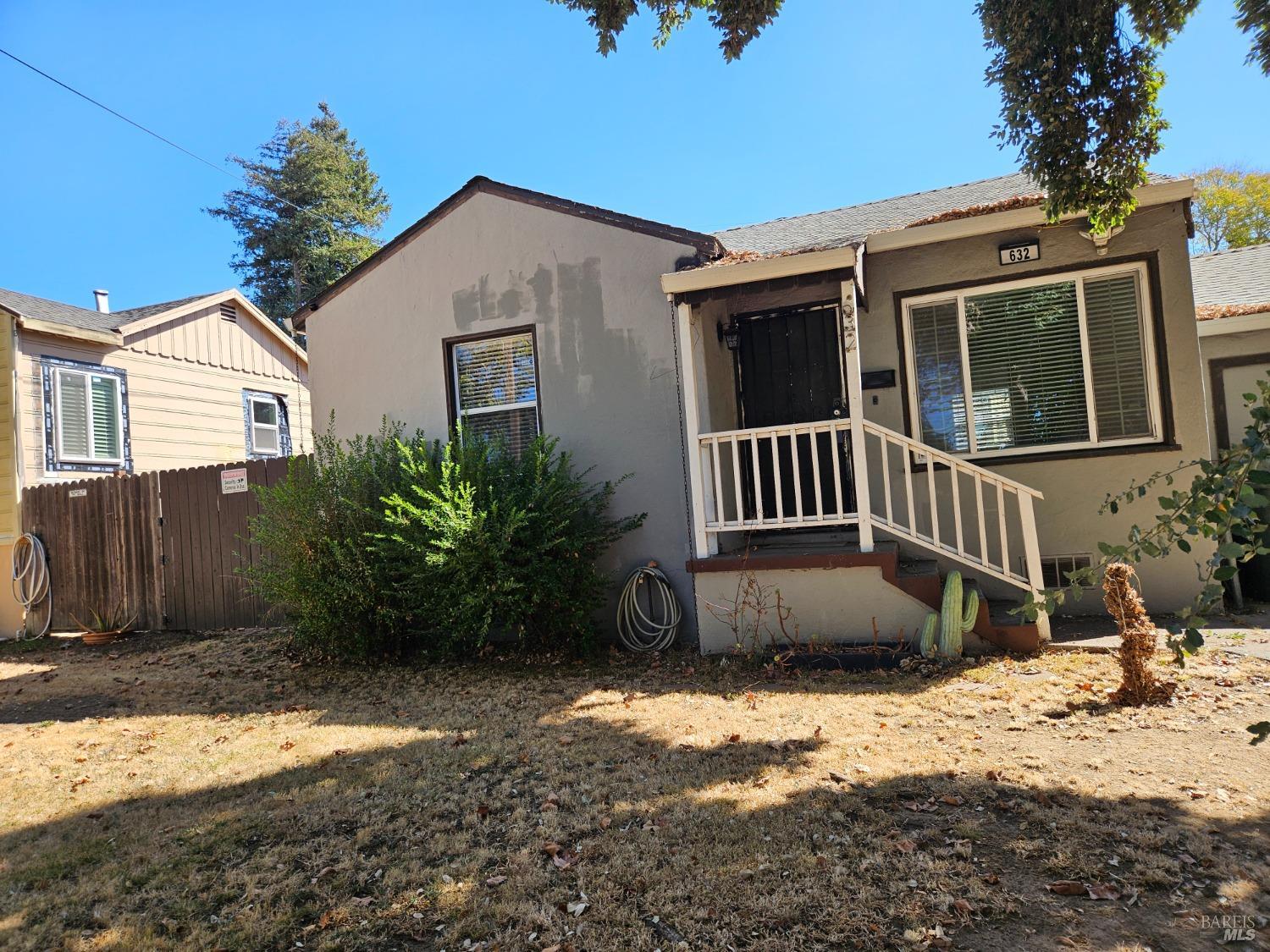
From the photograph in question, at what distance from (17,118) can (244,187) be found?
21143 millimetres

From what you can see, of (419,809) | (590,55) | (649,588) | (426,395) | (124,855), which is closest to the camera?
(124,855)

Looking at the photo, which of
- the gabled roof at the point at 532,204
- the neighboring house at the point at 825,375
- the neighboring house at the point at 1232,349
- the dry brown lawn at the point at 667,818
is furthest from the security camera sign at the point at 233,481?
the neighboring house at the point at 1232,349

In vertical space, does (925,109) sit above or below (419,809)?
above

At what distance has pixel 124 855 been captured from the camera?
2.97 m

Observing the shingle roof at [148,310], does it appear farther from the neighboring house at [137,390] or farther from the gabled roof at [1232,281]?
the gabled roof at [1232,281]

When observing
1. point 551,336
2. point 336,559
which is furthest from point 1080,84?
point 336,559

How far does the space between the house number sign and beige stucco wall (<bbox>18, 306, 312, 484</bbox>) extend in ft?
31.7

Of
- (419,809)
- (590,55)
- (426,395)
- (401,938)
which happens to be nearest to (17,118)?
(426,395)

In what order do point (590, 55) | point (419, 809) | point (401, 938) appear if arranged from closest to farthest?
point (401, 938) → point (419, 809) → point (590, 55)

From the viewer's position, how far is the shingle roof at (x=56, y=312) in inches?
382

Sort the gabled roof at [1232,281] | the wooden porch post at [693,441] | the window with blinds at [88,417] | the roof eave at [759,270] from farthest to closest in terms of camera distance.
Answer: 1. the window with blinds at [88,417]
2. the gabled roof at [1232,281]
3. the wooden porch post at [693,441]
4. the roof eave at [759,270]

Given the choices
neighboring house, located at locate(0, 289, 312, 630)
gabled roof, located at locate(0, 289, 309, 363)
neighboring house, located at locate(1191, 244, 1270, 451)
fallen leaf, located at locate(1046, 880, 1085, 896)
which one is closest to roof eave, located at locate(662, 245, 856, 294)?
fallen leaf, located at locate(1046, 880, 1085, 896)

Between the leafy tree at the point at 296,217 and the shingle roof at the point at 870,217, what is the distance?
76.7 ft

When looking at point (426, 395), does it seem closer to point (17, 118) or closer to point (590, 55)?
point (590, 55)
